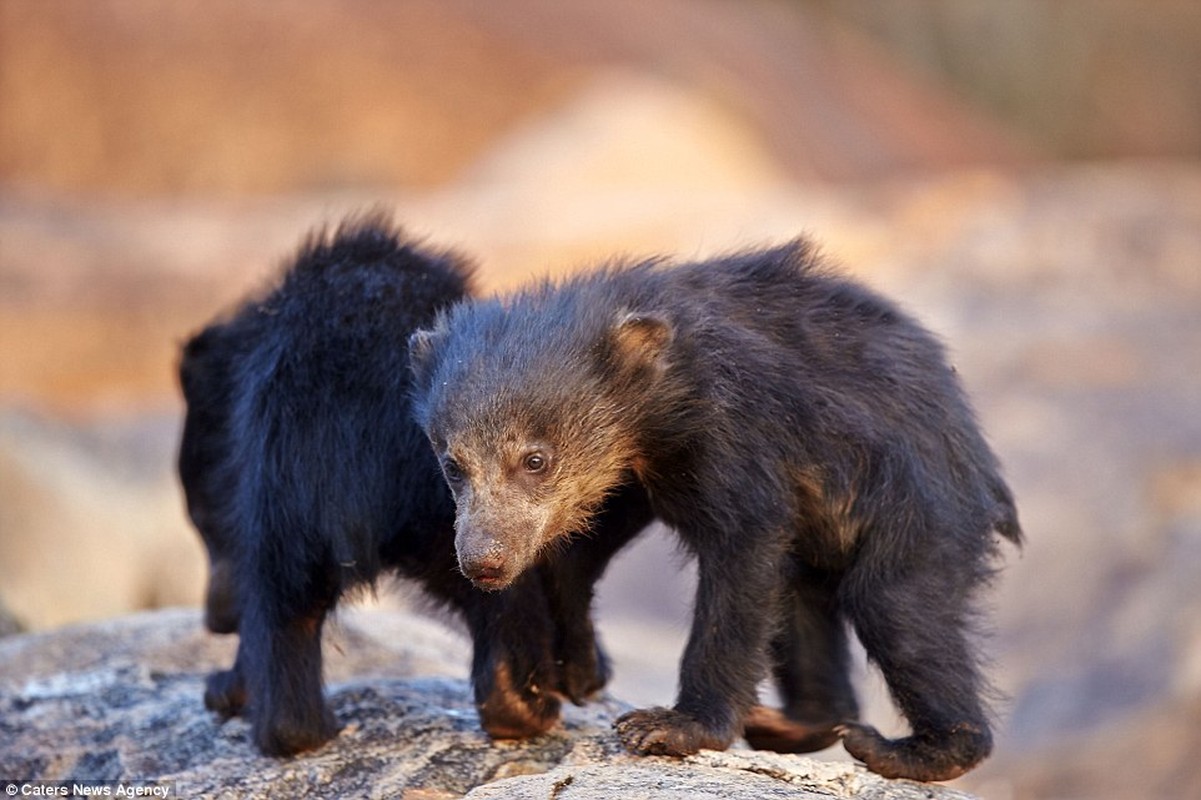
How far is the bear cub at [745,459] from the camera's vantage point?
16.6ft

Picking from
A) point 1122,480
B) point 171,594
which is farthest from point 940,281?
point 171,594

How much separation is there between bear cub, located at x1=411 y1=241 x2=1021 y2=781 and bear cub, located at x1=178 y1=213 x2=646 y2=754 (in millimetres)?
287

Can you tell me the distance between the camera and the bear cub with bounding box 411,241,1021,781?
16.6 feet

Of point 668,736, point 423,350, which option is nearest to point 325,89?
point 423,350

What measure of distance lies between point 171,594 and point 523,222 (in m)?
9.40

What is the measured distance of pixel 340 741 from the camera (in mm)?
5734

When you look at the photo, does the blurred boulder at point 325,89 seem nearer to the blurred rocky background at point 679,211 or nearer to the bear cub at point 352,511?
the blurred rocky background at point 679,211

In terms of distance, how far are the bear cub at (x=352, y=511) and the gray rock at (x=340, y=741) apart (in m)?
0.16

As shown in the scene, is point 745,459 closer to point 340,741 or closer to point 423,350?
point 423,350

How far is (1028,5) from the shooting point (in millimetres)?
36594

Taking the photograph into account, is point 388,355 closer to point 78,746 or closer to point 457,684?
point 457,684

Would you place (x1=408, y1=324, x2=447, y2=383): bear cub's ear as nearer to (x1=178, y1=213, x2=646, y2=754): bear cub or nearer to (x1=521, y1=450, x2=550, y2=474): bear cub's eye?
(x1=178, y1=213, x2=646, y2=754): bear cub

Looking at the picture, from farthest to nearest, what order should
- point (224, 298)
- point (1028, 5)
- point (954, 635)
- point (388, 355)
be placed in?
point (1028, 5)
point (224, 298)
point (388, 355)
point (954, 635)

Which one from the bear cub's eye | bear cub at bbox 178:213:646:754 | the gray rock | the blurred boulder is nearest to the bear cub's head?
the bear cub's eye
